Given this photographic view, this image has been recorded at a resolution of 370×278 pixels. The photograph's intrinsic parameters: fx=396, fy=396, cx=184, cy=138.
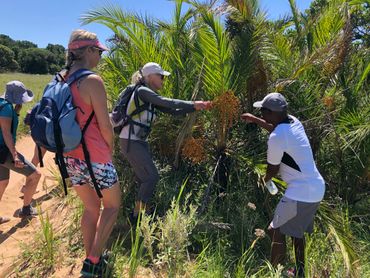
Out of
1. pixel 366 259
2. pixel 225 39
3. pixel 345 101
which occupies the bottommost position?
pixel 366 259

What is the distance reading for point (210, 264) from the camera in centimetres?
330

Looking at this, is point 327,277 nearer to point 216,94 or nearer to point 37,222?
point 216,94

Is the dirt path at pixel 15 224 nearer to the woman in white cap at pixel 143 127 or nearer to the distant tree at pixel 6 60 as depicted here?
the woman in white cap at pixel 143 127

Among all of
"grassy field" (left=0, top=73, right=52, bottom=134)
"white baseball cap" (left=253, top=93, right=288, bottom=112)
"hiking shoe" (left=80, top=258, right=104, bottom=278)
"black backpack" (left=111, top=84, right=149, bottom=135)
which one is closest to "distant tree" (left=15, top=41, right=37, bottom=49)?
"grassy field" (left=0, top=73, right=52, bottom=134)

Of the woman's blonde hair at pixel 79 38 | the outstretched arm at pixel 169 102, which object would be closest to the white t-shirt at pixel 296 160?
the outstretched arm at pixel 169 102

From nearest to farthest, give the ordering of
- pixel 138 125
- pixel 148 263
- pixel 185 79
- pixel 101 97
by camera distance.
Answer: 1. pixel 101 97
2. pixel 148 263
3. pixel 138 125
4. pixel 185 79

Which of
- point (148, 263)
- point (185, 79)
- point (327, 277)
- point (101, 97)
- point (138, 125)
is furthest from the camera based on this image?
point (185, 79)

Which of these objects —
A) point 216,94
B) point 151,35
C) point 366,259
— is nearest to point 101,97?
point 216,94

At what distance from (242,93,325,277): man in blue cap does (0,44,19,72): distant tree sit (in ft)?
233

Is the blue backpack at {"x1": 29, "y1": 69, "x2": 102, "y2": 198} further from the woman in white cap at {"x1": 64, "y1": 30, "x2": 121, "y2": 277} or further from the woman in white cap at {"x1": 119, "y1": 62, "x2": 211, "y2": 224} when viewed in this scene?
the woman in white cap at {"x1": 119, "y1": 62, "x2": 211, "y2": 224}

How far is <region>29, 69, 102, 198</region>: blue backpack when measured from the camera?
268 cm

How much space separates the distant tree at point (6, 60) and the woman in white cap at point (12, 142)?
68705 millimetres

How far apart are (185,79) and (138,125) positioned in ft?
4.23

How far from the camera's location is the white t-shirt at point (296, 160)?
10.2 feet
